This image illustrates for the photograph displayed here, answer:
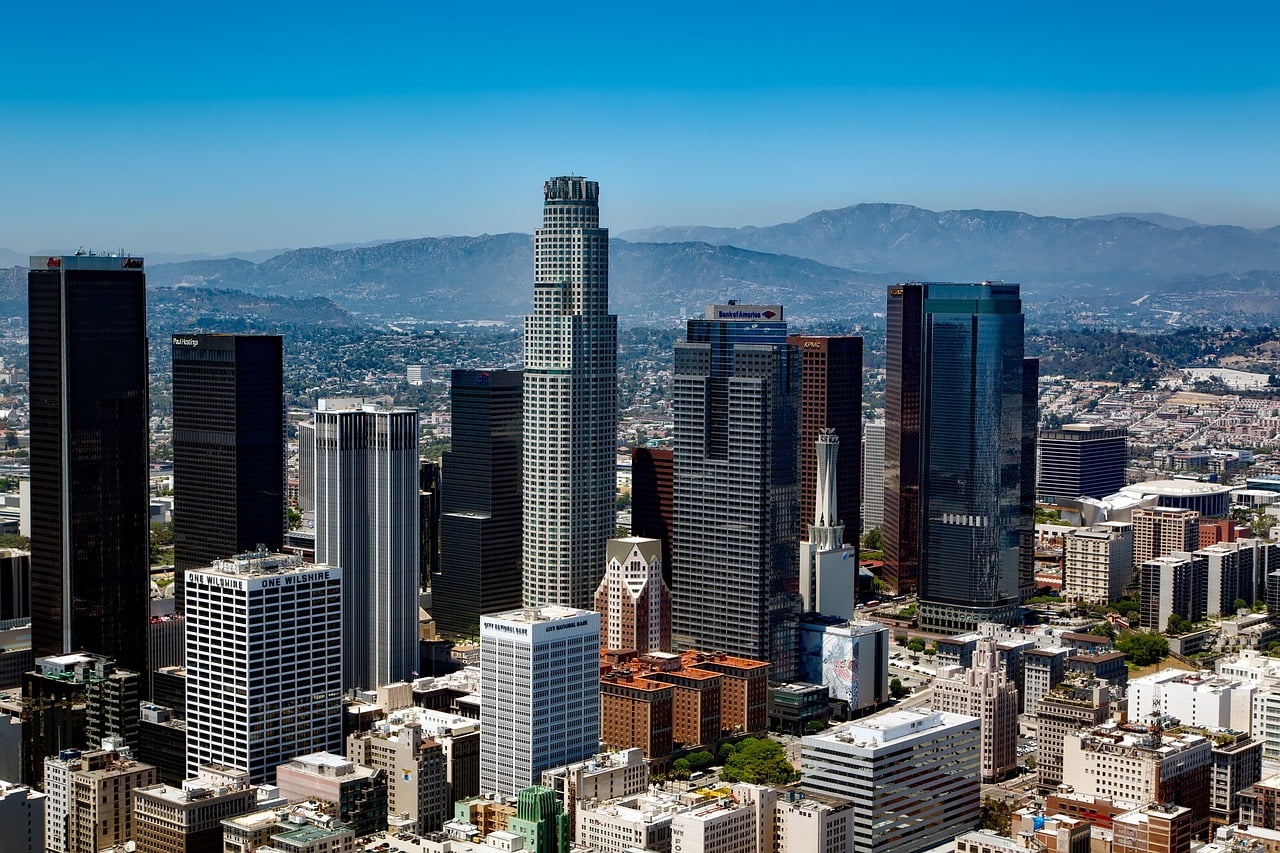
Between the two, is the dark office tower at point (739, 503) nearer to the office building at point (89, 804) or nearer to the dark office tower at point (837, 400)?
the dark office tower at point (837, 400)

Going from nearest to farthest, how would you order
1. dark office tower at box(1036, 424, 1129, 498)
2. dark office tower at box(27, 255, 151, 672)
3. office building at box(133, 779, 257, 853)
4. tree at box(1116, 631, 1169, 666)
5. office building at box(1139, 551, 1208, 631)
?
office building at box(133, 779, 257, 853)
dark office tower at box(27, 255, 151, 672)
tree at box(1116, 631, 1169, 666)
office building at box(1139, 551, 1208, 631)
dark office tower at box(1036, 424, 1129, 498)

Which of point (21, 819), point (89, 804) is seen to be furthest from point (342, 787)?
point (21, 819)

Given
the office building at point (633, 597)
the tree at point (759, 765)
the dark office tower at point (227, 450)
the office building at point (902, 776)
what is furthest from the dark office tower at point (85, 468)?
the office building at point (902, 776)

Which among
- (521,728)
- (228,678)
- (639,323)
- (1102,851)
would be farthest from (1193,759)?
(639,323)

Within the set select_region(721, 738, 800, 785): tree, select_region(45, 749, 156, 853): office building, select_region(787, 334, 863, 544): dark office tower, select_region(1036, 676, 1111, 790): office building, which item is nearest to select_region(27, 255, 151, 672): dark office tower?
select_region(45, 749, 156, 853): office building

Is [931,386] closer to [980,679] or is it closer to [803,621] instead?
[803,621]

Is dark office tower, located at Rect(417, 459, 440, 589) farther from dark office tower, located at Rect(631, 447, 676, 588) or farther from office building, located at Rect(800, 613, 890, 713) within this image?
office building, located at Rect(800, 613, 890, 713)
